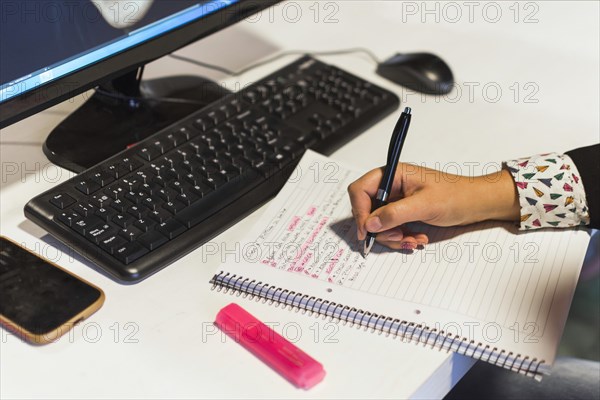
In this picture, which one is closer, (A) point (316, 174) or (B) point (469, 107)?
(A) point (316, 174)

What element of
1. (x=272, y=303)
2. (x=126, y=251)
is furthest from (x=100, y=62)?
(x=272, y=303)

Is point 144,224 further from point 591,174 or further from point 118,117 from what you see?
point 591,174

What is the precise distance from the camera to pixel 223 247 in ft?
2.62

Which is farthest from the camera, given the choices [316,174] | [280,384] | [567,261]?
[316,174]

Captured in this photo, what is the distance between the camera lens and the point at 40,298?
0.71 metres

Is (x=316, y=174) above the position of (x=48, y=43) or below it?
below

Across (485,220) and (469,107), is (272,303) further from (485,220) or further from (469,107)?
(469,107)

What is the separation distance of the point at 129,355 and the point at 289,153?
328 mm

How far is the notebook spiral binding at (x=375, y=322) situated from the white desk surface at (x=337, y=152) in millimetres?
10

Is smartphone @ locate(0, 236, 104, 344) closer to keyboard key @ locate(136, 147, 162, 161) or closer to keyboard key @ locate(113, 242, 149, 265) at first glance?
keyboard key @ locate(113, 242, 149, 265)

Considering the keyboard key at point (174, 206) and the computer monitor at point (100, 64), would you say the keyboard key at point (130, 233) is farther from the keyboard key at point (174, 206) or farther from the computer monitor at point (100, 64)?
the computer monitor at point (100, 64)

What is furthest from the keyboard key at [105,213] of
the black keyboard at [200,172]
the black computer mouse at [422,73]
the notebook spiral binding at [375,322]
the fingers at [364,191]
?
the black computer mouse at [422,73]

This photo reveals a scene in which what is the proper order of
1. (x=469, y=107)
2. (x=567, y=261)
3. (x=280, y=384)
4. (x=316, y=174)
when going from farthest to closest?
(x=469, y=107)
(x=316, y=174)
(x=567, y=261)
(x=280, y=384)

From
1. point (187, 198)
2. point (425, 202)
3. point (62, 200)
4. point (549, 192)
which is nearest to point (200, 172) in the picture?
point (187, 198)
